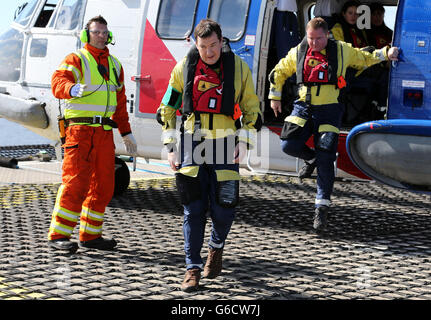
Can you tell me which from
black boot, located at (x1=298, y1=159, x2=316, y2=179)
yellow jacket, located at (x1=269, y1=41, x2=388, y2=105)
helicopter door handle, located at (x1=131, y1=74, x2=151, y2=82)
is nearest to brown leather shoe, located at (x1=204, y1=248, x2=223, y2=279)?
yellow jacket, located at (x1=269, y1=41, x2=388, y2=105)

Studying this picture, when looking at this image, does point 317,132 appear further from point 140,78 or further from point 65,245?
point 65,245

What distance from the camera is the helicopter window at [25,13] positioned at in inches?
353

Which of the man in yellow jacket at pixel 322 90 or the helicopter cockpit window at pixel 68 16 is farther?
the helicopter cockpit window at pixel 68 16

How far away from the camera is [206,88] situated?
16.8ft

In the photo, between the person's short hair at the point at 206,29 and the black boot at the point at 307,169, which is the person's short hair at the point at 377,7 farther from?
the person's short hair at the point at 206,29

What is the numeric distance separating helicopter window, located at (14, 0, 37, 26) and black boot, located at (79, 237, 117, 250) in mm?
3791

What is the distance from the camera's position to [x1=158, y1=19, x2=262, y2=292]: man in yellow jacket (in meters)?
5.09

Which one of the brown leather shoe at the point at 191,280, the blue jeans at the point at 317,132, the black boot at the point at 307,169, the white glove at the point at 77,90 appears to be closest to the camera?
the brown leather shoe at the point at 191,280

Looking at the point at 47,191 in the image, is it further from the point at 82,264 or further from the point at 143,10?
the point at 82,264

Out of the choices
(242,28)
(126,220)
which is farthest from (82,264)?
(242,28)

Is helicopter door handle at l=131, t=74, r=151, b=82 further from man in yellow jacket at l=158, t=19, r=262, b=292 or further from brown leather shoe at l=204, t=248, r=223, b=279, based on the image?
brown leather shoe at l=204, t=248, r=223, b=279

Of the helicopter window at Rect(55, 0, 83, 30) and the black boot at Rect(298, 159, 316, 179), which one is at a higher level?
the helicopter window at Rect(55, 0, 83, 30)

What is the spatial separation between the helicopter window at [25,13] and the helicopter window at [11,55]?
0.16 metres

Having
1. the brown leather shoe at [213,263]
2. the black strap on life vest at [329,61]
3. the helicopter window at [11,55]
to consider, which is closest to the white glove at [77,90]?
the brown leather shoe at [213,263]
